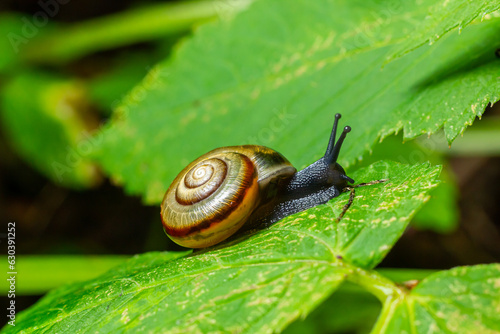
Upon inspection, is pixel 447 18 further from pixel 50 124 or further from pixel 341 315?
pixel 50 124

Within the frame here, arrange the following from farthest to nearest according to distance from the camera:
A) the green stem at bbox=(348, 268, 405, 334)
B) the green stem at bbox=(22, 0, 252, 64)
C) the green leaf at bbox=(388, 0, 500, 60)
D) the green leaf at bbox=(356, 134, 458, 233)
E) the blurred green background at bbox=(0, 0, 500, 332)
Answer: the green stem at bbox=(22, 0, 252, 64) < the blurred green background at bbox=(0, 0, 500, 332) < the green leaf at bbox=(356, 134, 458, 233) < the green leaf at bbox=(388, 0, 500, 60) < the green stem at bbox=(348, 268, 405, 334)

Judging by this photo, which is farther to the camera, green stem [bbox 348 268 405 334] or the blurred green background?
the blurred green background

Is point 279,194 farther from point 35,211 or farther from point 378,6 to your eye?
point 35,211

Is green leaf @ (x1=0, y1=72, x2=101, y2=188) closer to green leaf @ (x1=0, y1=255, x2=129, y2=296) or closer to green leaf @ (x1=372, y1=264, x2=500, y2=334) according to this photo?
green leaf @ (x1=0, y1=255, x2=129, y2=296)

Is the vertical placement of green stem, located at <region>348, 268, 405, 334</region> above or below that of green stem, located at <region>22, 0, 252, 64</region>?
below

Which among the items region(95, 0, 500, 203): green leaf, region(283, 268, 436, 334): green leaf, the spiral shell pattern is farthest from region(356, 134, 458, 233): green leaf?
the spiral shell pattern

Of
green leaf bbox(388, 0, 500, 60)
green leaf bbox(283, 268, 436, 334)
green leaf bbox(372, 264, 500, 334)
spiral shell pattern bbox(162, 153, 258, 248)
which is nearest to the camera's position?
green leaf bbox(372, 264, 500, 334)
